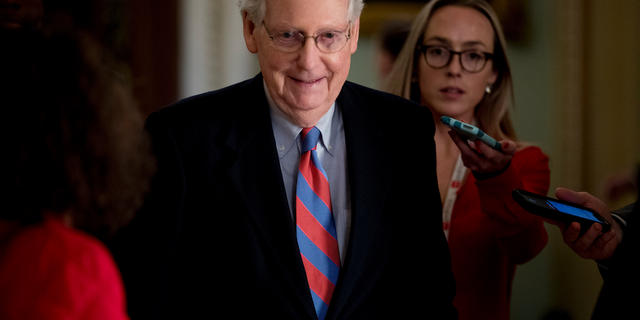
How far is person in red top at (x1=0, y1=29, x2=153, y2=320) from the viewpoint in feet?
2.79

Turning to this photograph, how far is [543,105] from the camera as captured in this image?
13.0 ft

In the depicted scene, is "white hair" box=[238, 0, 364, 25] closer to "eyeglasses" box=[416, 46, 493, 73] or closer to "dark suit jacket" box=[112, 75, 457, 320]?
"dark suit jacket" box=[112, 75, 457, 320]

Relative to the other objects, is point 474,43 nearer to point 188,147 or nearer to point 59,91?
point 188,147

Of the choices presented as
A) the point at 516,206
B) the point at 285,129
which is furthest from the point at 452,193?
the point at 285,129

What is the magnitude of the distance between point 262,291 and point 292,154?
0.33 m

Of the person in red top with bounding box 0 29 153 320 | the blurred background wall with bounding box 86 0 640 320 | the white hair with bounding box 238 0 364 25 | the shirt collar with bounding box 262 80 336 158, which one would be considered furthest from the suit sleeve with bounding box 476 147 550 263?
the blurred background wall with bounding box 86 0 640 320

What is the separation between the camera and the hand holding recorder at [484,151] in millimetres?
1446

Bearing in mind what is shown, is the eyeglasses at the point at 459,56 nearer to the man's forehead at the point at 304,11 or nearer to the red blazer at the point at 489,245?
the red blazer at the point at 489,245

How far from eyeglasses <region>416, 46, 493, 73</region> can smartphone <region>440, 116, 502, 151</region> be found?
0.48 m

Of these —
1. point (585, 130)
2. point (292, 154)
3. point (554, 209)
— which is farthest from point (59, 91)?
point (585, 130)

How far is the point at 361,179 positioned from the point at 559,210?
0.48 metres

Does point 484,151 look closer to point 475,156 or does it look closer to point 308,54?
point 475,156

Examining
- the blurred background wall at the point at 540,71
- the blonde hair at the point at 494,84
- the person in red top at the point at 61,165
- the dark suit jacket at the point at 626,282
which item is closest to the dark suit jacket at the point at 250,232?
the person in red top at the point at 61,165

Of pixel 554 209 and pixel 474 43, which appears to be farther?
pixel 474 43
